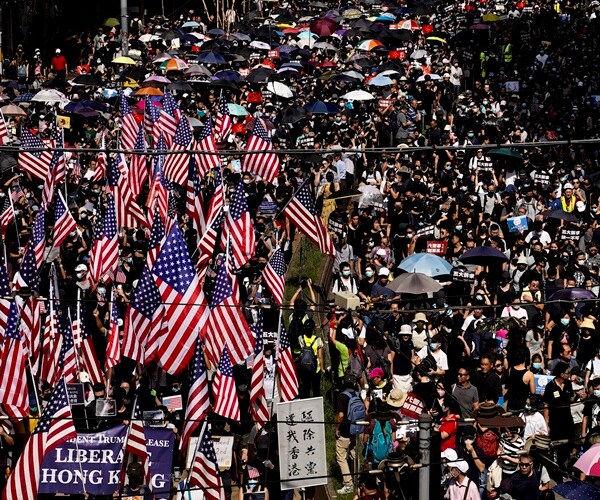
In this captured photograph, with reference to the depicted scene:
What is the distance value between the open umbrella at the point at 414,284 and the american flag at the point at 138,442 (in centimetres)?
746

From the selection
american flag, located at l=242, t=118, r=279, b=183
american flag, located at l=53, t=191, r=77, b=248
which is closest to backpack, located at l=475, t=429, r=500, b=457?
american flag, located at l=53, t=191, r=77, b=248

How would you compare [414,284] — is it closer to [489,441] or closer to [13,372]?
[489,441]

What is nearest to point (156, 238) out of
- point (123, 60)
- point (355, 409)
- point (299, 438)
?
point (355, 409)

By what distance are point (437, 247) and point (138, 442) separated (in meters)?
9.82

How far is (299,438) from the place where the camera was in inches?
739

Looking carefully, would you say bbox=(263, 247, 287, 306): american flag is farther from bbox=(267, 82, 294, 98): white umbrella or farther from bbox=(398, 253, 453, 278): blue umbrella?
bbox=(267, 82, 294, 98): white umbrella

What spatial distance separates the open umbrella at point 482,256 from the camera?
26047 mm

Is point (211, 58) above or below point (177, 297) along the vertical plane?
above

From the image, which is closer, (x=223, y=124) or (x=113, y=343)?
(x=113, y=343)

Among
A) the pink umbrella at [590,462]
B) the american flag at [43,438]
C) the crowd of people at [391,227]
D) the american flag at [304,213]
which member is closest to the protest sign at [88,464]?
the crowd of people at [391,227]

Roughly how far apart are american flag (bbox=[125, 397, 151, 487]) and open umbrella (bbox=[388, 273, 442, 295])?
7460mm

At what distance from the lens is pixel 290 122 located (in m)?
39.3

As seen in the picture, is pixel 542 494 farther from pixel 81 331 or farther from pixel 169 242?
pixel 81 331

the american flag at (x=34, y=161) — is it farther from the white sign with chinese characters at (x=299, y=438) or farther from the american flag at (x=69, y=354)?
the white sign with chinese characters at (x=299, y=438)
